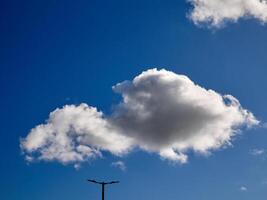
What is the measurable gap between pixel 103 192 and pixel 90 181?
2.43m

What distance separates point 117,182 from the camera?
2862 inches

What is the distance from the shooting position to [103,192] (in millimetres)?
71500

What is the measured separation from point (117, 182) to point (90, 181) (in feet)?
13.2

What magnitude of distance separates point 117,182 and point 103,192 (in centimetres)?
241

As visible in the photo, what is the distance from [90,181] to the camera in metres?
70.6
